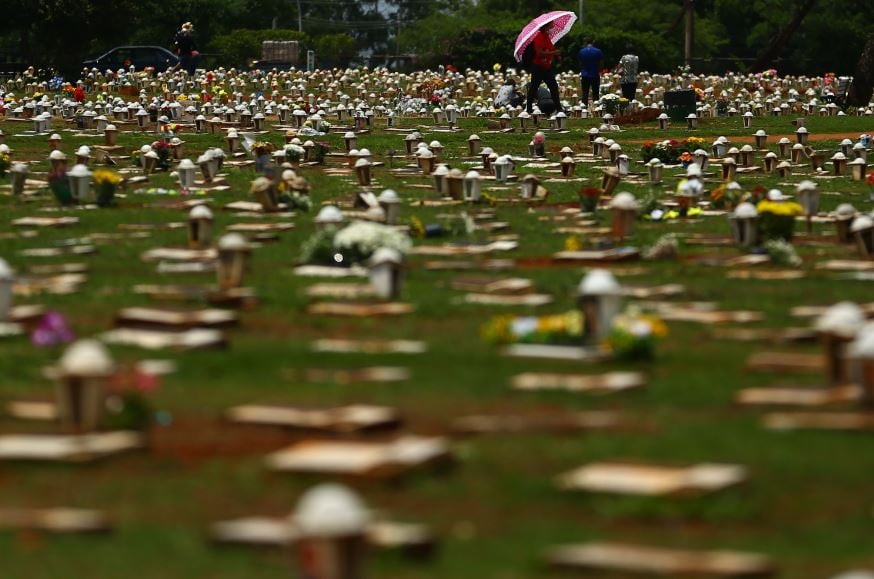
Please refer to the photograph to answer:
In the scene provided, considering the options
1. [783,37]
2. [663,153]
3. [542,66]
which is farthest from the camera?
[783,37]

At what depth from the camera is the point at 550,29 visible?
42.9 m

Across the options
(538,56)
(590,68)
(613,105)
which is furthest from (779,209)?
(590,68)

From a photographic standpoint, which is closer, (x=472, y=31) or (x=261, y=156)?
(x=261, y=156)

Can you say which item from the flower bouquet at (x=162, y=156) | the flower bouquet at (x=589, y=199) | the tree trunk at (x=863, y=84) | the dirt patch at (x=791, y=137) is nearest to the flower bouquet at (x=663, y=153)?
the dirt patch at (x=791, y=137)

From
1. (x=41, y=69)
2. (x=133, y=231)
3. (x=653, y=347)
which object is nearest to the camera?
(x=653, y=347)

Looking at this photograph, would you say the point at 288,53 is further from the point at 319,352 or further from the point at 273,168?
the point at 319,352

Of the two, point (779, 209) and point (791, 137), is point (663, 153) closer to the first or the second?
point (791, 137)

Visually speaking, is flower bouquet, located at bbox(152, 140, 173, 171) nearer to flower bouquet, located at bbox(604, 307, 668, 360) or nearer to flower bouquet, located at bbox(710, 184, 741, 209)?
flower bouquet, located at bbox(710, 184, 741, 209)

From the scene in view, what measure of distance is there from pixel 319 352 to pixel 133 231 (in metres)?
7.65

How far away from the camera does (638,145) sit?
116 ft

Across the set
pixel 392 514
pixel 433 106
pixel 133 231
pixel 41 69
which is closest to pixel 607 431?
pixel 392 514

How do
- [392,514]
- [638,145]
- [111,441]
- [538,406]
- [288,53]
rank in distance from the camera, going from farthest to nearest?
[288,53] < [638,145] < [538,406] < [111,441] < [392,514]

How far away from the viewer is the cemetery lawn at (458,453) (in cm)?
790

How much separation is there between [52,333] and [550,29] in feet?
103
